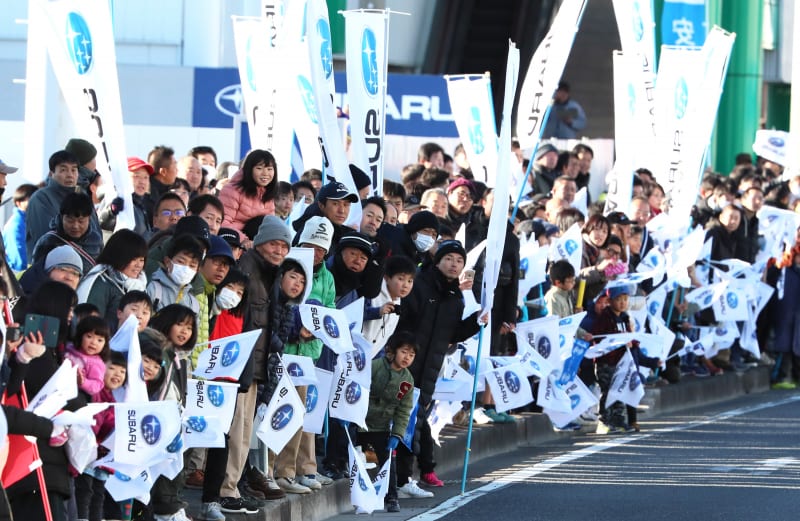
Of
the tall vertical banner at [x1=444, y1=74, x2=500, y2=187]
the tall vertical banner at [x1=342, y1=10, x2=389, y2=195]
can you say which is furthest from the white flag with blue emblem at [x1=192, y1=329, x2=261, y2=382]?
the tall vertical banner at [x1=444, y1=74, x2=500, y2=187]

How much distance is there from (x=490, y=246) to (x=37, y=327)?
5238 mm

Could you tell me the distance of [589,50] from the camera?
36.1 m

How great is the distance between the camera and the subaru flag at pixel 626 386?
15.2m

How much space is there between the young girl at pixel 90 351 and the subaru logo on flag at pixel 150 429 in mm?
304

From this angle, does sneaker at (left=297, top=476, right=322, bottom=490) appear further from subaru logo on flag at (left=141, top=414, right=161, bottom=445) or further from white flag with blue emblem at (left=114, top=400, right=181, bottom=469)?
subaru logo on flag at (left=141, top=414, right=161, bottom=445)

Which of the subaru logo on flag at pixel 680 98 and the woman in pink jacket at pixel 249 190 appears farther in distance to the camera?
the subaru logo on flag at pixel 680 98

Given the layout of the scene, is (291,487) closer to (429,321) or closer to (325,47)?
(429,321)

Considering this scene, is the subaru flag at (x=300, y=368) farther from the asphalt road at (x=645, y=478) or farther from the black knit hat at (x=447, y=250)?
the black knit hat at (x=447, y=250)

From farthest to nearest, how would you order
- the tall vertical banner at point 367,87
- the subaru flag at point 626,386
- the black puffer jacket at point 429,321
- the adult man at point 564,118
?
the adult man at point 564,118, the subaru flag at point 626,386, the tall vertical banner at point 367,87, the black puffer jacket at point 429,321

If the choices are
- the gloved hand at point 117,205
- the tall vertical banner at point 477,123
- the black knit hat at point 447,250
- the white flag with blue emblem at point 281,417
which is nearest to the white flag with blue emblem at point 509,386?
the black knit hat at point 447,250

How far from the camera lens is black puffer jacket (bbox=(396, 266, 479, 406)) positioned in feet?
39.8

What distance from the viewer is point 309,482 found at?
1088 cm

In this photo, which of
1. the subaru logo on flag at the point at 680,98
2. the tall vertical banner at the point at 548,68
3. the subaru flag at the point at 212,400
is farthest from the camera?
the subaru logo on flag at the point at 680,98

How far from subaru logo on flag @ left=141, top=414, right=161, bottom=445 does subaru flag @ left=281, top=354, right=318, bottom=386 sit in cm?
232
